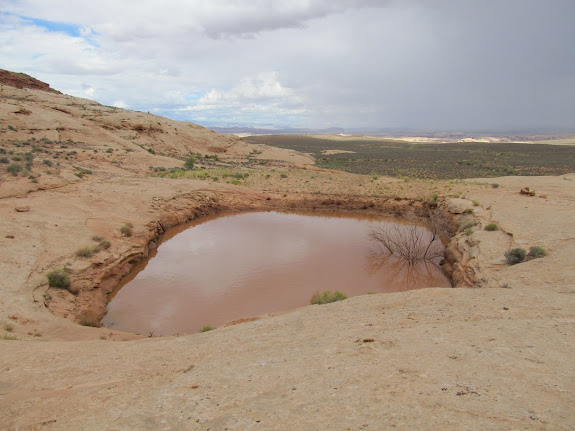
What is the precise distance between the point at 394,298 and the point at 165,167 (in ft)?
80.2

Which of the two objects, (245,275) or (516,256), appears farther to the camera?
(245,275)

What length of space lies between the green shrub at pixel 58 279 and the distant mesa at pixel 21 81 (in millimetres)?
41438

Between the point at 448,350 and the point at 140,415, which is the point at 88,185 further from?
the point at 448,350

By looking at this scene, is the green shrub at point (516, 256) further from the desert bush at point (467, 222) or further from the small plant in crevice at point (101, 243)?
the small plant in crevice at point (101, 243)

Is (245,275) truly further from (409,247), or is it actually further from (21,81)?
(21,81)

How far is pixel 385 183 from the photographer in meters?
25.8

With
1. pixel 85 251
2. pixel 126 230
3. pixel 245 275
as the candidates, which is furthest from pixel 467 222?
pixel 85 251

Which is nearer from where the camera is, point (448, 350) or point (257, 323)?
point (448, 350)

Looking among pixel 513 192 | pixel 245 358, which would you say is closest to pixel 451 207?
pixel 513 192

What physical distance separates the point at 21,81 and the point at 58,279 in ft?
148

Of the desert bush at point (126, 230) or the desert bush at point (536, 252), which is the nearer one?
the desert bush at point (536, 252)

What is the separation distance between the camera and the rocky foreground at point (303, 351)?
3.83 meters

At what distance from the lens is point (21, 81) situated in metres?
43.2

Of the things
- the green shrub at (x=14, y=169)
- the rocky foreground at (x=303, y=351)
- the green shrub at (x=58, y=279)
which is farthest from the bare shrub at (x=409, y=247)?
the green shrub at (x=14, y=169)
